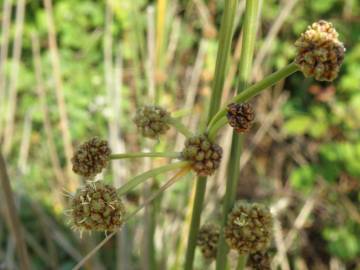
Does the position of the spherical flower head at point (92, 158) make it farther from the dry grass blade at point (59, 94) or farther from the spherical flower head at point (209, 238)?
the dry grass blade at point (59, 94)

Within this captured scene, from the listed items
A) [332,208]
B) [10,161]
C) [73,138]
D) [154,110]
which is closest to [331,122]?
[332,208]

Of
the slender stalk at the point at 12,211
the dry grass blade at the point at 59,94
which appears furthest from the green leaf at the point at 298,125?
the slender stalk at the point at 12,211

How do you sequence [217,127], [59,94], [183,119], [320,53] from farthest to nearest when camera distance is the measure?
[183,119] → [59,94] → [217,127] → [320,53]

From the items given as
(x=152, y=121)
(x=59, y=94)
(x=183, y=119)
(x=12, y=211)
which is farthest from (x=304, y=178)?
(x=152, y=121)

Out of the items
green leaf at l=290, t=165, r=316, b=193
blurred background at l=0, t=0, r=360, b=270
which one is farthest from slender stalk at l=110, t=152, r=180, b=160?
green leaf at l=290, t=165, r=316, b=193

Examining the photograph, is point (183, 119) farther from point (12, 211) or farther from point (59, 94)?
point (12, 211)
